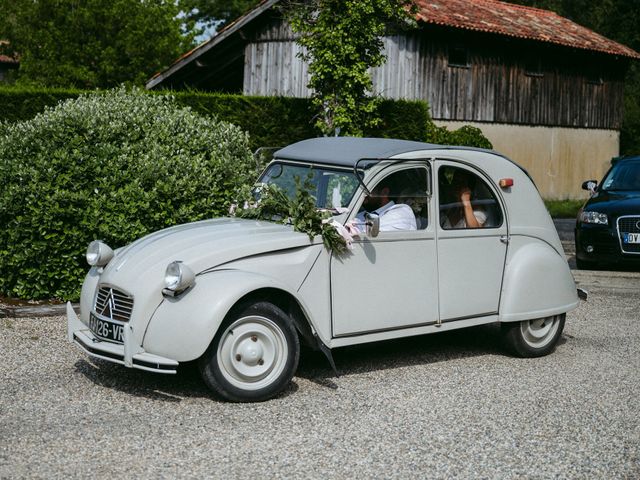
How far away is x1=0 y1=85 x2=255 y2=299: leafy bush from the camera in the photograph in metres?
9.54

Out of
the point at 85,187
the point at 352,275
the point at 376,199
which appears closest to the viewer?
the point at 352,275

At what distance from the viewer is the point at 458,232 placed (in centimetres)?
743

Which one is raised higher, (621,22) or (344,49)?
(621,22)

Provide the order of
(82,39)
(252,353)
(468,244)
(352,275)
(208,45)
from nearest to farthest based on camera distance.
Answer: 1. (252,353)
2. (352,275)
3. (468,244)
4. (208,45)
5. (82,39)

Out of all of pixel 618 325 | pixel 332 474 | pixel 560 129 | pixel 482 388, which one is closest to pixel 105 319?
pixel 332 474

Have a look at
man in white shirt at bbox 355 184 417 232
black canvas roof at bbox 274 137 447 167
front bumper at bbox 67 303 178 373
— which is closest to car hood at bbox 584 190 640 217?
black canvas roof at bbox 274 137 447 167

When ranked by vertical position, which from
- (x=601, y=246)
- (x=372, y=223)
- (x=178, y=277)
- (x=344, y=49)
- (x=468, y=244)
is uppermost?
(x=344, y=49)

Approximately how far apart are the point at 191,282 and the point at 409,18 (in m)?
12.3

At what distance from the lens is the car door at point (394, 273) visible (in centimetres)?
672

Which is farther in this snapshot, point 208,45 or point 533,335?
point 208,45

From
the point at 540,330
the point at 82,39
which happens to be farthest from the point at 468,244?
the point at 82,39

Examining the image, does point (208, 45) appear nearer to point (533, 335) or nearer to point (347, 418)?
point (533, 335)

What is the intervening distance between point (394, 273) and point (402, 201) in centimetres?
63

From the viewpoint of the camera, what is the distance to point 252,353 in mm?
6203
